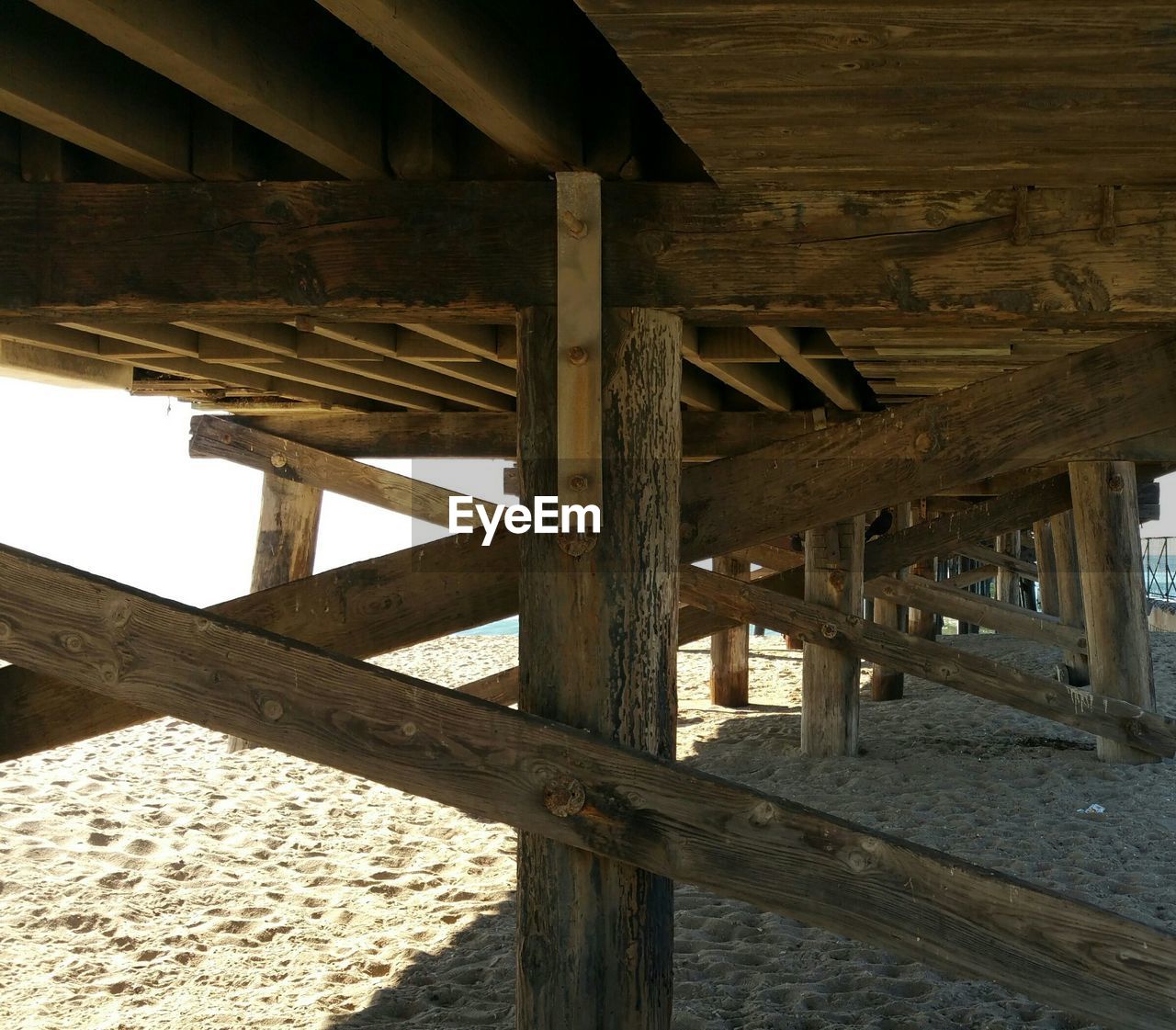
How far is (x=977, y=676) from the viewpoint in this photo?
6.92m

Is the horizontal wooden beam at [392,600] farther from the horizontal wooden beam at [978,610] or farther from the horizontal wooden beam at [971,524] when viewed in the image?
the horizontal wooden beam at [978,610]

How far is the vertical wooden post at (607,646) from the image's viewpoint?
2.71 m

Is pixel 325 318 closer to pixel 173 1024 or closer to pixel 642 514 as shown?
pixel 642 514

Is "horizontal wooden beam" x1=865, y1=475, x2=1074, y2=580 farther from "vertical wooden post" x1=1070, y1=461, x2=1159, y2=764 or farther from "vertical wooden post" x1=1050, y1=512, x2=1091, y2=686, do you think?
"vertical wooden post" x1=1050, y1=512, x2=1091, y2=686

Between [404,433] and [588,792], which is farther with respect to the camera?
[404,433]

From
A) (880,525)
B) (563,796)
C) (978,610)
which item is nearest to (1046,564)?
(978,610)

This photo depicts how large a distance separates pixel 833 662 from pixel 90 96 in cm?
613

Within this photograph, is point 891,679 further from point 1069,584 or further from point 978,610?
point 1069,584

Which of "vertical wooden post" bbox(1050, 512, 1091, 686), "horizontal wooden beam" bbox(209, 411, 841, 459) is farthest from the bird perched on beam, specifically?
"horizontal wooden beam" bbox(209, 411, 841, 459)

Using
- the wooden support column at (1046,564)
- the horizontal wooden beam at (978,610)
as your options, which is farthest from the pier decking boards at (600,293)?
the wooden support column at (1046,564)

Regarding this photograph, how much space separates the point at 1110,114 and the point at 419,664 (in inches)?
495

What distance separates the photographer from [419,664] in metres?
14.2

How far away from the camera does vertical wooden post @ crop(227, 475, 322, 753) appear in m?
7.84

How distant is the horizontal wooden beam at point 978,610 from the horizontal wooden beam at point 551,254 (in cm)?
685
